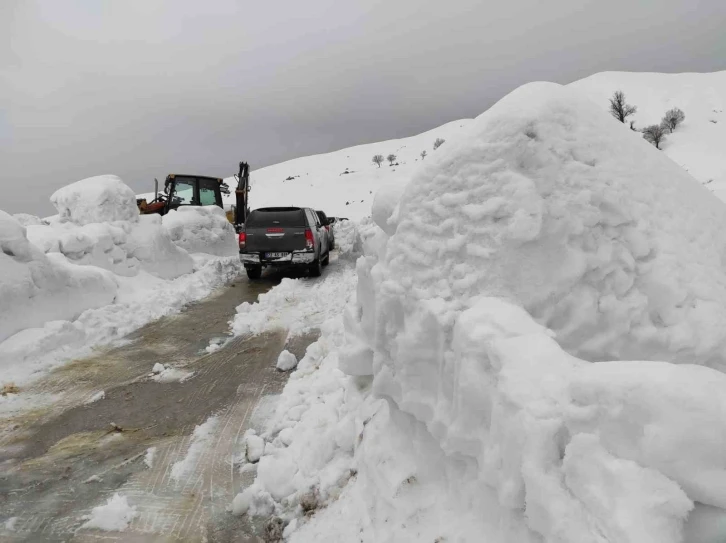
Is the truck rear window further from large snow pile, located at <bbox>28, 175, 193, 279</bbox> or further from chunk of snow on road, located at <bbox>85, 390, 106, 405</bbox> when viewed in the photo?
chunk of snow on road, located at <bbox>85, 390, 106, 405</bbox>

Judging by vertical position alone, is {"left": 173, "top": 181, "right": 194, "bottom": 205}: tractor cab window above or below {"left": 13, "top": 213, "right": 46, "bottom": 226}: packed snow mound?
above

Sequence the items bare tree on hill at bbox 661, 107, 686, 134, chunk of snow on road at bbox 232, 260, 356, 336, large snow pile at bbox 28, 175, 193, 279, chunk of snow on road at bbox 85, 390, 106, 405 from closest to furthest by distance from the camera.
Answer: chunk of snow on road at bbox 85, 390, 106, 405, chunk of snow on road at bbox 232, 260, 356, 336, large snow pile at bbox 28, 175, 193, 279, bare tree on hill at bbox 661, 107, 686, 134

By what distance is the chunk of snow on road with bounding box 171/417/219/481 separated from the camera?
3492 millimetres

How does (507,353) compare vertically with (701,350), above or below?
above

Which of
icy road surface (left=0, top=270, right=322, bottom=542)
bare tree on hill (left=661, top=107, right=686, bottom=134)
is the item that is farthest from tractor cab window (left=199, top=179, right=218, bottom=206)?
bare tree on hill (left=661, top=107, right=686, bottom=134)

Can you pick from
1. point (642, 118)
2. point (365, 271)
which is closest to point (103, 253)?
point (365, 271)

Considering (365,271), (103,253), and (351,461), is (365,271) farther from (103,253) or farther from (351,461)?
(103,253)

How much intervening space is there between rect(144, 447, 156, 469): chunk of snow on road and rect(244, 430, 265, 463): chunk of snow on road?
0.80m

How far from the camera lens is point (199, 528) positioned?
2906 millimetres

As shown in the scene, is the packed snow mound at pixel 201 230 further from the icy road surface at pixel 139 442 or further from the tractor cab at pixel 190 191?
the icy road surface at pixel 139 442

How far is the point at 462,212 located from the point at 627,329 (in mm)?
1146

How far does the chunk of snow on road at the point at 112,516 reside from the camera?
293 cm

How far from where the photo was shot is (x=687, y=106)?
43.2 metres

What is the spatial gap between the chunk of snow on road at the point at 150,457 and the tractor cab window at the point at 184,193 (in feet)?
45.5
